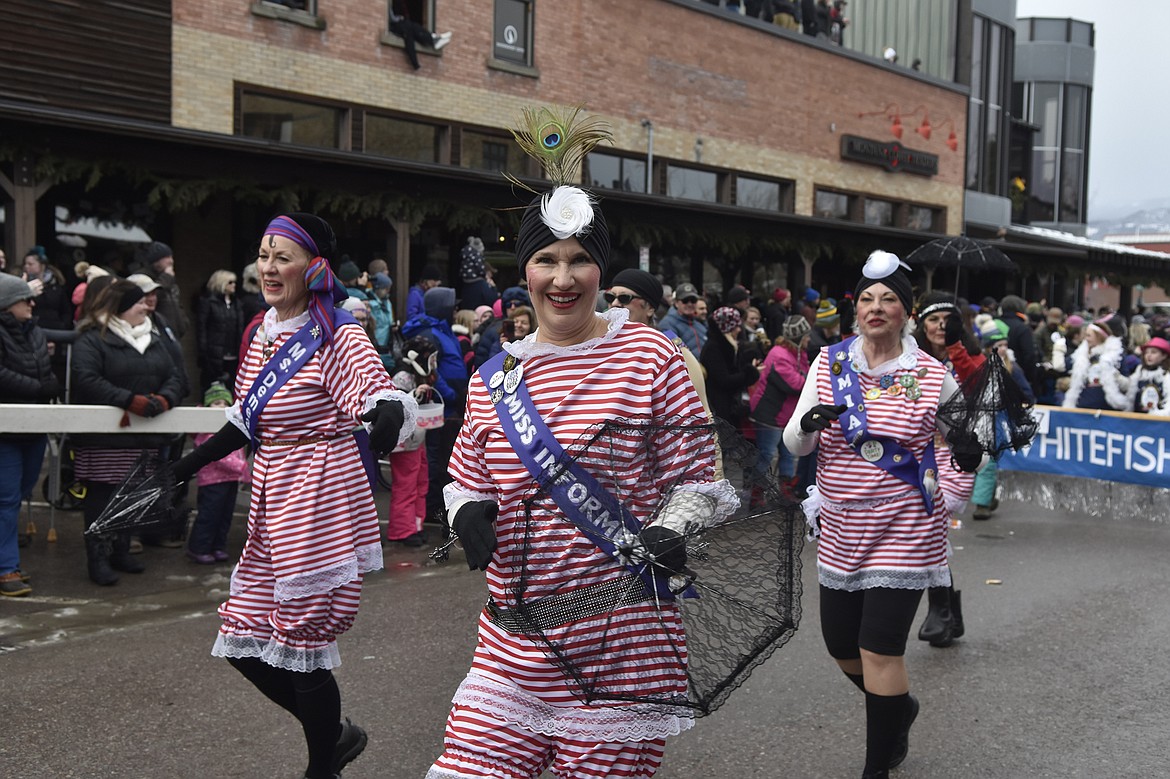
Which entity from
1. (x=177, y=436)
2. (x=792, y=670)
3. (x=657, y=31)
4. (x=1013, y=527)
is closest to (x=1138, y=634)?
(x=792, y=670)

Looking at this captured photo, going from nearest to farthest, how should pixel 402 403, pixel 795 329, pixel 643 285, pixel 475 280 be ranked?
pixel 402 403 → pixel 643 285 → pixel 795 329 → pixel 475 280

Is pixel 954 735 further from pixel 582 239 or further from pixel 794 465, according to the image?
pixel 794 465

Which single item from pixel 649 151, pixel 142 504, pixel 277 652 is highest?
pixel 649 151

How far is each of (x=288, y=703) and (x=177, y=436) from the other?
16.7 ft

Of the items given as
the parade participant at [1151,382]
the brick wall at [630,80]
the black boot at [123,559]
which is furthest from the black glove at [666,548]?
the brick wall at [630,80]

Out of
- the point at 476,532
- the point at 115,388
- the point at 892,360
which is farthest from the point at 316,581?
the point at 115,388

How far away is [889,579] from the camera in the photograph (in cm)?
436

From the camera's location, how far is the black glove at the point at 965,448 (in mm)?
4566

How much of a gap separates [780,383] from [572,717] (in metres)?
7.77

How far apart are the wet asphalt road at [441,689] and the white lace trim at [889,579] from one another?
82 centimetres

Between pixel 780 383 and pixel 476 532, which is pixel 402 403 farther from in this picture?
pixel 780 383

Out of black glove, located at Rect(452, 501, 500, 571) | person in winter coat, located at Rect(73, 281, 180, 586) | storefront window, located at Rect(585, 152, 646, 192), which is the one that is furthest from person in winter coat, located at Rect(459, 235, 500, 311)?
black glove, located at Rect(452, 501, 500, 571)

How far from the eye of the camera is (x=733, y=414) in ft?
34.8

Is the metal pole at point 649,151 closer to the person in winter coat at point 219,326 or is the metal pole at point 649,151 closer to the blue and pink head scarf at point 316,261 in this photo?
the person in winter coat at point 219,326
